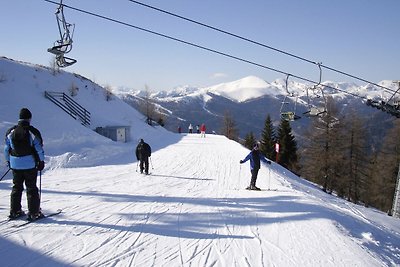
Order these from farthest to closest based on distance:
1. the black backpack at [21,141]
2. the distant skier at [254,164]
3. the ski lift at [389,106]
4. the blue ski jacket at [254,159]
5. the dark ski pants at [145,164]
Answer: the ski lift at [389,106], the dark ski pants at [145,164], the blue ski jacket at [254,159], the distant skier at [254,164], the black backpack at [21,141]

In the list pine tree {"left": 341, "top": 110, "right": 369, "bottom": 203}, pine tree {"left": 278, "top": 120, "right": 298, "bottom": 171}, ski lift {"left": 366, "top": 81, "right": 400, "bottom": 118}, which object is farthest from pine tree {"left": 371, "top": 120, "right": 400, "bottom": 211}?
ski lift {"left": 366, "top": 81, "right": 400, "bottom": 118}

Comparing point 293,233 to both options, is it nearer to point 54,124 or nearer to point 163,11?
point 163,11

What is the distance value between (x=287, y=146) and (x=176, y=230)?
4478cm

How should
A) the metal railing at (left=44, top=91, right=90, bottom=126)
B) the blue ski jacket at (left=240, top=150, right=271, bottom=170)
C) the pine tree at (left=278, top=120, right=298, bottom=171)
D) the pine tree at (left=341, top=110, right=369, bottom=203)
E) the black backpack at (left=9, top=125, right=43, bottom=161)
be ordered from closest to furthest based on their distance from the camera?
the black backpack at (left=9, top=125, right=43, bottom=161), the blue ski jacket at (left=240, top=150, right=271, bottom=170), the metal railing at (left=44, top=91, right=90, bottom=126), the pine tree at (left=341, top=110, right=369, bottom=203), the pine tree at (left=278, top=120, right=298, bottom=171)

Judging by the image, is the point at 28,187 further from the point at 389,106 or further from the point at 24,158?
the point at 389,106

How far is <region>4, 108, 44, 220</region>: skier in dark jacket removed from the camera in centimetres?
713

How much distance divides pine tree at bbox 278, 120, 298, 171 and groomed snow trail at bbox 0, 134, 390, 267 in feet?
128

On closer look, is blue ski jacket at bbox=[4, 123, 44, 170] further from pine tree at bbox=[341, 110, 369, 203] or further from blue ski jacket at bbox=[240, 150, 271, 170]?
pine tree at bbox=[341, 110, 369, 203]

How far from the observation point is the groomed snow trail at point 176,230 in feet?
19.1

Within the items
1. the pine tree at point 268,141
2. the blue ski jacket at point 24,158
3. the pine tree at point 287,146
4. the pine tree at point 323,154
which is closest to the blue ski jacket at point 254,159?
the blue ski jacket at point 24,158

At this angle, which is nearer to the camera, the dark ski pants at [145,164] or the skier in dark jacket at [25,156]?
the skier in dark jacket at [25,156]

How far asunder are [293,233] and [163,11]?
660 cm

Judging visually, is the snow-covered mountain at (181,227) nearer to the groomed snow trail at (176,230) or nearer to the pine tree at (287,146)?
the groomed snow trail at (176,230)

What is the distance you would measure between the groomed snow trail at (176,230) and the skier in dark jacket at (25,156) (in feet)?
2.14
